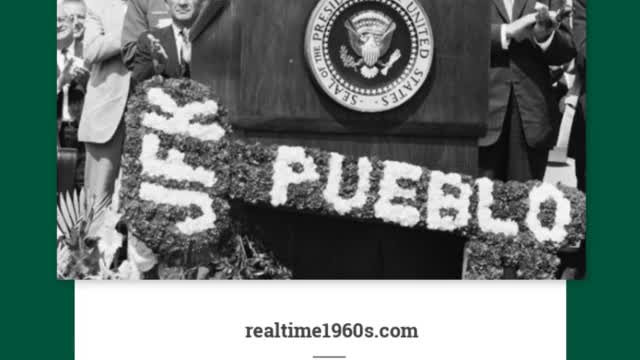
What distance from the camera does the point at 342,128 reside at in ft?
25.8

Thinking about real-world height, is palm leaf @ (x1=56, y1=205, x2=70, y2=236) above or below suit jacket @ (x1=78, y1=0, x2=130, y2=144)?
below

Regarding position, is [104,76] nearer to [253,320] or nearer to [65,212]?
[65,212]

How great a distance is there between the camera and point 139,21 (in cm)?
802

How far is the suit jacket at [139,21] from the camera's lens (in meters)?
8.02

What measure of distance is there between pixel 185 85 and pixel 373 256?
5.68ft

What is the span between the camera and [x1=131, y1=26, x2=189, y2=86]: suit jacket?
8.00 meters

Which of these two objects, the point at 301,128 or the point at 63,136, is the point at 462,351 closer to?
the point at 301,128

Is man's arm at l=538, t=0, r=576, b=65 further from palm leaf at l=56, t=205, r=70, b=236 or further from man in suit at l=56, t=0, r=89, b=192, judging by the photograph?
palm leaf at l=56, t=205, r=70, b=236

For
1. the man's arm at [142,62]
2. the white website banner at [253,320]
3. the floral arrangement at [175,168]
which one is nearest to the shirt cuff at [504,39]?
the white website banner at [253,320]

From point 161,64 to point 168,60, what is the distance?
0.06 meters

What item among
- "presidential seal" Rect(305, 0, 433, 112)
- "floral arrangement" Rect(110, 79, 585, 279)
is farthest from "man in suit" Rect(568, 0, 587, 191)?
"presidential seal" Rect(305, 0, 433, 112)

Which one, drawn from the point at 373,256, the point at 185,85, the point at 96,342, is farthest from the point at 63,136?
the point at 373,256

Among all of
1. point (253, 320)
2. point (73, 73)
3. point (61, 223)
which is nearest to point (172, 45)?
point (73, 73)

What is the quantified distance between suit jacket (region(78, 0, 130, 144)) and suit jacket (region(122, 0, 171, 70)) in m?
0.04
